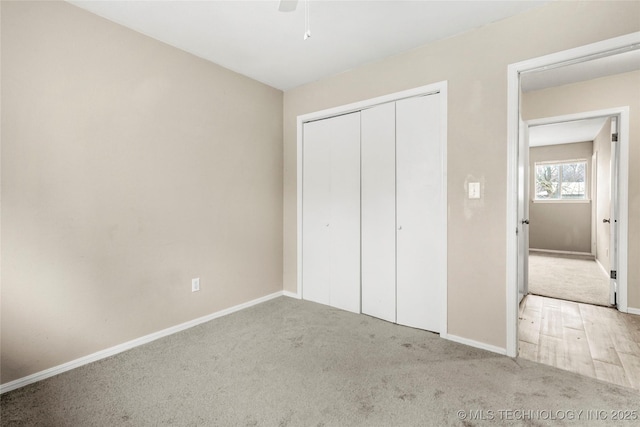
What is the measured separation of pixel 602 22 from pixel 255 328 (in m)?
3.33

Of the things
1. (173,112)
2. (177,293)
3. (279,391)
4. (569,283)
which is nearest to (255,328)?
(177,293)

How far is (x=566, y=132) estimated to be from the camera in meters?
5.63

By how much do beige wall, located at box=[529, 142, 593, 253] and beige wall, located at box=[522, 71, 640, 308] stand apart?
411 cm

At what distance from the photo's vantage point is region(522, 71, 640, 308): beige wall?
311 cm

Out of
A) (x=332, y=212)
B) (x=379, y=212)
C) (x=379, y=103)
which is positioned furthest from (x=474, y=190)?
(x=332, y=212)

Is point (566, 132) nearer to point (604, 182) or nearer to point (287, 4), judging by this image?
point (604, 182)

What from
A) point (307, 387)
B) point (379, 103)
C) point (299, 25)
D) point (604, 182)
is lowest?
point (307, 387)

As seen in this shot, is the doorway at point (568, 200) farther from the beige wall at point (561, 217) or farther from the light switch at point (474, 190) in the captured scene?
the light switch at point (474, 190)

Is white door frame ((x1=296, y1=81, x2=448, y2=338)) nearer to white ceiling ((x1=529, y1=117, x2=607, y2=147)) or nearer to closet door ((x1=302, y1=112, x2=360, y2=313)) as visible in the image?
closet door ((x1=302, y1=112, x2=360, y2=313))

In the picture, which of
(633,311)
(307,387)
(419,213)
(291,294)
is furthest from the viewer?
(291,294)

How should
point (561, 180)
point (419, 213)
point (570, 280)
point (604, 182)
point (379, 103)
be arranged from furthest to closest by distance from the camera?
point (561, 180)
point (604, 182)
point (570, 280)
point (379, 103)
point (419, 213)

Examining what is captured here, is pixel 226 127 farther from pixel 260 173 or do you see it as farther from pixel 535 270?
pixel 535 270

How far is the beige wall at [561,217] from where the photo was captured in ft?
21.4

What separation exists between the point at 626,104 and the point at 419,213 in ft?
8.87
